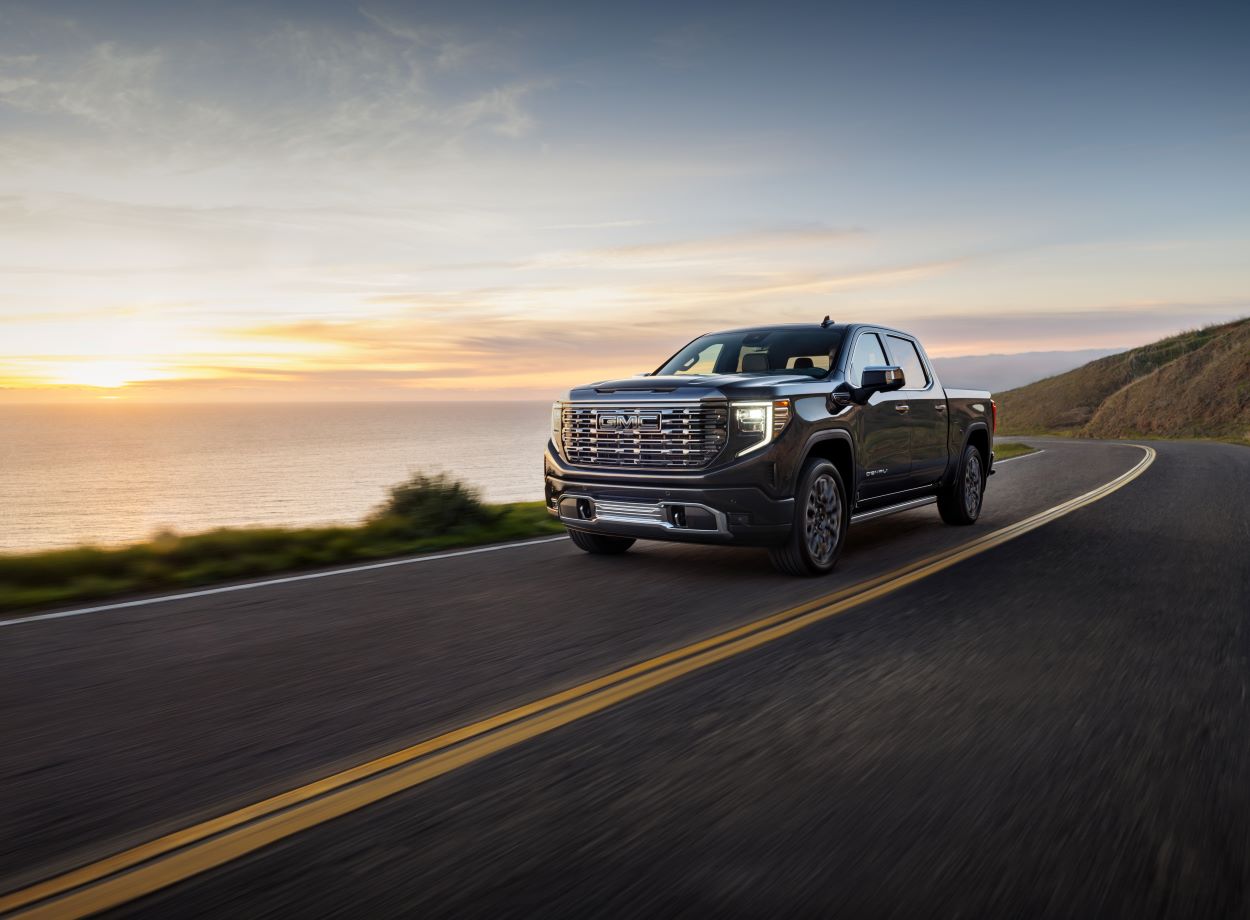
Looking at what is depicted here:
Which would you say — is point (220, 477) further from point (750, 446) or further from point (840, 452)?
point (750, 446)

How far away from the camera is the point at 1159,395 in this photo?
7638 cm

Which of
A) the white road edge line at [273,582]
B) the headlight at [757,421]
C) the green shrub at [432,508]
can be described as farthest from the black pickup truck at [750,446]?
the green shrub at [432,508]

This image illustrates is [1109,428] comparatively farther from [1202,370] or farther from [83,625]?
[83,625]

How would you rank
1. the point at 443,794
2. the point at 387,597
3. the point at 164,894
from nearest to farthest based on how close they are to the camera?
the point at 164,894 < the point at 443,794 < the point at 387,597

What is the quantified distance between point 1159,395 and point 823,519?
80687 millimetres

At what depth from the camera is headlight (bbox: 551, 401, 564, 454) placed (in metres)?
8.06

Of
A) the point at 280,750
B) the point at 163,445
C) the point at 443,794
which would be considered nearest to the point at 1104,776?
the point at 443,794

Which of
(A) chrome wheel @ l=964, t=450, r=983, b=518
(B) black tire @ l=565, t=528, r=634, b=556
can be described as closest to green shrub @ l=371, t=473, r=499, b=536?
(B) black tire @ l=565, t=528, r=634, b=556

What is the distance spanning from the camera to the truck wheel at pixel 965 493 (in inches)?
408

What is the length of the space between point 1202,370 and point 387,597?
84793mm

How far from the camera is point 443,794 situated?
3.17 metres

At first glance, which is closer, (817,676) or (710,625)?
(817,676)

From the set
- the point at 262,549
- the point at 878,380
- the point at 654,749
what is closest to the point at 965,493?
the point at 878,380

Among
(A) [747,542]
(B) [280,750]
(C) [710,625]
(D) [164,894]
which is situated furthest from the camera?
(A) [747,542]
